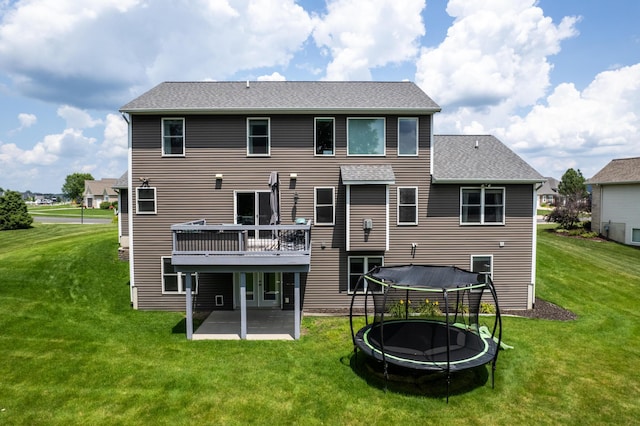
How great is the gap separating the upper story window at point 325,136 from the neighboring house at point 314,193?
0.04 metres

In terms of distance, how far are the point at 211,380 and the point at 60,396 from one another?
332 centimetres

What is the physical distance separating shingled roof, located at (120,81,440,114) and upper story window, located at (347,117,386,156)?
22.4 inches

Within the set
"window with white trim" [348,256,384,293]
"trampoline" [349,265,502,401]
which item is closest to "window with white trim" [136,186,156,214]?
"window with white trim" [348,256,384,293]

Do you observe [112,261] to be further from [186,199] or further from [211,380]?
[211,380]

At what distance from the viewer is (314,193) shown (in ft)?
46.7

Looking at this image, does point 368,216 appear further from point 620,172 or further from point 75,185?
point 75,185

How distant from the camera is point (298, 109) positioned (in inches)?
541

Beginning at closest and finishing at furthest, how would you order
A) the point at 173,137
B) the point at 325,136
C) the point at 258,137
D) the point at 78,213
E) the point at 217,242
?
the point at 217,242 < the point at 173,137 < the point at 258,137 < the point at 325,136 < the point at 78,213

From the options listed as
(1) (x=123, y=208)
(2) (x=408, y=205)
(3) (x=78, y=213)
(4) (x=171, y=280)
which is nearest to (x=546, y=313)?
(2) (x=408, y=205)

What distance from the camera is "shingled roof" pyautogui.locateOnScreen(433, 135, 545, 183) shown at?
46.4 feet

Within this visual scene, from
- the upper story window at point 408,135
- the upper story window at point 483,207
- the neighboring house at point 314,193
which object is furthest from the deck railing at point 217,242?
the upper story window at point 483,207

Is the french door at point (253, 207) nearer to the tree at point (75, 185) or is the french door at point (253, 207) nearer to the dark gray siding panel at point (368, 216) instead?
the dark gray siding panel at point (368, 216)

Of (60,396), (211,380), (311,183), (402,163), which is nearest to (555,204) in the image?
(402,163)

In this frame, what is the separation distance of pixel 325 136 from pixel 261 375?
30.6 feet
